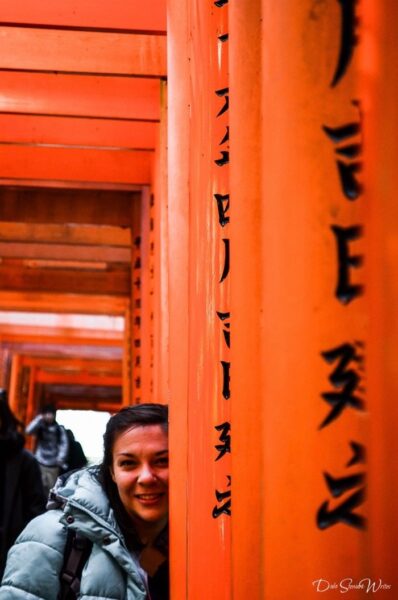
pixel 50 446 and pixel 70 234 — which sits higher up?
pixel 70 234

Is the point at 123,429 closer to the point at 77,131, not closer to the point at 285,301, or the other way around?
the point at 285,301

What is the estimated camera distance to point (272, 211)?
1660 millimetres

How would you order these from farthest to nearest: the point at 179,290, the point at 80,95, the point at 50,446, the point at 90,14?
1. the point at 50,446
2. the point at 80,95
3. the point at 90,14
4. the point at 179,290

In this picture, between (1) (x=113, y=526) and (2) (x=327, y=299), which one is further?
(1) (x=113, y=526)

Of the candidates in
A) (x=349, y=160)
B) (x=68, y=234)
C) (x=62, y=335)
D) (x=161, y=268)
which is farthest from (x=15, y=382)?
(x=349, y=160)

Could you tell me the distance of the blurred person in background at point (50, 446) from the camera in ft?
37.9

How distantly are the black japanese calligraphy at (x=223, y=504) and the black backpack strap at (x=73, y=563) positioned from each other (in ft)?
2.07

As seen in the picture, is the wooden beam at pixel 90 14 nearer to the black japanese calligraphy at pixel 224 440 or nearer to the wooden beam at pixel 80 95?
the wooden beam at pixel 80 95

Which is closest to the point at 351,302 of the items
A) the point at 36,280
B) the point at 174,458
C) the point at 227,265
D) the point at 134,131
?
the point at 227,265

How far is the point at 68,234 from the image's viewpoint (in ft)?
34.6

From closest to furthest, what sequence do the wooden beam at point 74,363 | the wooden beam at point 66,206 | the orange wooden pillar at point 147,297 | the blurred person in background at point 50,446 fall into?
the orange wooden pillar at point 147,297, the wooden beam at point 66,206, the blurred person in background at point 50,446, the wooden beam at point 74,363

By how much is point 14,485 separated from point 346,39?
5.14 metres

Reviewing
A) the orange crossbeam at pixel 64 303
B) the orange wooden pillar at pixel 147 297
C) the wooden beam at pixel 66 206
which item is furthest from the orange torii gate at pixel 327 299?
the orange crossbeam at pixel 64 303

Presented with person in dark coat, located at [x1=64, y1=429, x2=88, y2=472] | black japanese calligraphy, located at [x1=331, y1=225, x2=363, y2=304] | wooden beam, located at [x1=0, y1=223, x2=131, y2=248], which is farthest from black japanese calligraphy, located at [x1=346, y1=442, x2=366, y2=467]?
person in dark coat, located at [x1=64, y1=429, x2=88, y2=472]
